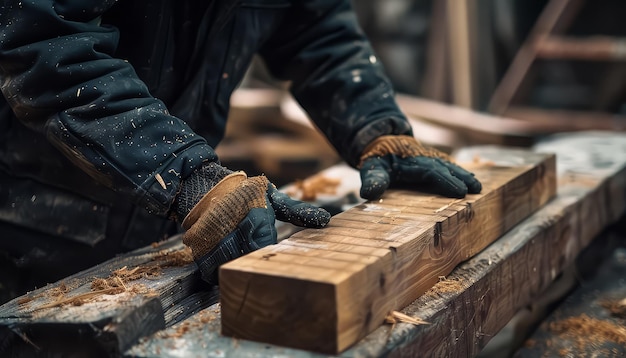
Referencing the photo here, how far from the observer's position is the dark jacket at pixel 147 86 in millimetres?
1770

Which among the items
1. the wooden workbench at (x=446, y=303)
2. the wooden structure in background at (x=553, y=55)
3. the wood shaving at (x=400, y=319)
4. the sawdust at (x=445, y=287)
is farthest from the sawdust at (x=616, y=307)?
the wooden structure in background at (x=553, y=55)

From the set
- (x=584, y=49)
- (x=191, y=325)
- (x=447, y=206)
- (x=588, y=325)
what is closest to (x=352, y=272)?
(x=191, y=325)

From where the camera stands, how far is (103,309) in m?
1.60

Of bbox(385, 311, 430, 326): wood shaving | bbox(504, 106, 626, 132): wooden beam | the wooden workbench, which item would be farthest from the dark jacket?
bbox(504, 106, 626, 132): wooden beam

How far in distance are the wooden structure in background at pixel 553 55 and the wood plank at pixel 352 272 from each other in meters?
2.78

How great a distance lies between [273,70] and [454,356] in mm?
1230

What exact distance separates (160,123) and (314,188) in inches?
42.3

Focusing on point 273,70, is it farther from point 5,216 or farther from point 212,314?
point 212,314

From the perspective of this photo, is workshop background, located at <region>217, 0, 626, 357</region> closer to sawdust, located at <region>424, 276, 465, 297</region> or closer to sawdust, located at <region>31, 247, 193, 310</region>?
sawdust, located at <region>424, 276, 465, 297</region>

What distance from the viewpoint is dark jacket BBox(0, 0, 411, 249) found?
177cm

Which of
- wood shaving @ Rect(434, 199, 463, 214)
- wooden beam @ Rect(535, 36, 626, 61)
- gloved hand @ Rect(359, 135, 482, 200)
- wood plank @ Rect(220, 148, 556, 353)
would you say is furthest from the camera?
wooden beam @ Rect(535, 36, 626, 61)

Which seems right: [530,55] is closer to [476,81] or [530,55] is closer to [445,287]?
[476,81]

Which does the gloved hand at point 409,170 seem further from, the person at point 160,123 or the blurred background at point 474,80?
the blurred background at point 474,80

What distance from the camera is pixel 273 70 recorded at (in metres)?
2.70
